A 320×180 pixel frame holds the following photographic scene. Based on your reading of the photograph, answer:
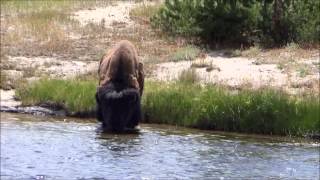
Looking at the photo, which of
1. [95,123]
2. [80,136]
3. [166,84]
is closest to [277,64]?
[166,84]

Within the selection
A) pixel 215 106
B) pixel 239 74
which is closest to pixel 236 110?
pixel 215 106

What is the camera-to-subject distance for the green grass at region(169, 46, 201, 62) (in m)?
21.5

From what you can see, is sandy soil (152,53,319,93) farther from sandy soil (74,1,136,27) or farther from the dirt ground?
sandy soil (74,1,136,27)

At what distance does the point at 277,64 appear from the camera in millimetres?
20453

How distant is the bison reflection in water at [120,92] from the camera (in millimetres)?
14398

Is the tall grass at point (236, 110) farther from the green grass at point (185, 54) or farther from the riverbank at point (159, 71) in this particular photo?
the green grass at point (185, 54)

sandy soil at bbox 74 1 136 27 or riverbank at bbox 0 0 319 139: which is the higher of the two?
sandy soil at bbox 74 1 136 27

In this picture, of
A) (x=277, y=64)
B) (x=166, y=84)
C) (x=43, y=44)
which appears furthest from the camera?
(x=43, y=44)

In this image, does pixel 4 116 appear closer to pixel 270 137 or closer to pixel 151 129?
pixel 151 129

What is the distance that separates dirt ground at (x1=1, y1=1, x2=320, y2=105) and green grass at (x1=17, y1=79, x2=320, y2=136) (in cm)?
146

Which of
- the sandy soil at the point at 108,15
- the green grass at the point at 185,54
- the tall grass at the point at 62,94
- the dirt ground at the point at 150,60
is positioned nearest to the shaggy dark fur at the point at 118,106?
the tall grass at the point at 62,94

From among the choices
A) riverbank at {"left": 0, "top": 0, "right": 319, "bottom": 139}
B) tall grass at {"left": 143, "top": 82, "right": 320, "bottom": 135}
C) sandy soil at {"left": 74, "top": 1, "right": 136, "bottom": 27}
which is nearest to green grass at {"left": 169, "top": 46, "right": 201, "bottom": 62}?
riverbank at {"left": 0, "top": 0, "right": 319, "bottom": 139}

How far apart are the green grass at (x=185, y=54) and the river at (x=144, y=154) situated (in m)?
5.89

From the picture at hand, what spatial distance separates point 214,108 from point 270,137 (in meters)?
1.27
